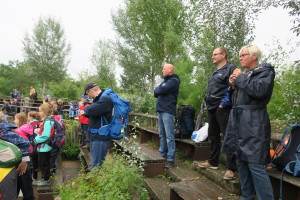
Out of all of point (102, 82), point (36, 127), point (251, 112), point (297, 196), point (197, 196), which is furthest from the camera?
point (102, 82)

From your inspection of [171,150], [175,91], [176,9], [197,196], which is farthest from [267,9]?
[176,9]

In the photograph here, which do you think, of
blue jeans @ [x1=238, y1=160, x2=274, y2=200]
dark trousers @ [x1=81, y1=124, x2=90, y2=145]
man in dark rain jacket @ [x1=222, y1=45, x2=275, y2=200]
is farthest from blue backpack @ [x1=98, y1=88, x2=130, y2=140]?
dark trousers @ [x1=81, y1=124, x2=90, y2=145]

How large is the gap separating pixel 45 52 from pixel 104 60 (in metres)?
10.8

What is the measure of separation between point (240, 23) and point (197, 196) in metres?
4.37

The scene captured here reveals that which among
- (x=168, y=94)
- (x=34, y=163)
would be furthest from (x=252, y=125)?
(x=34, y=163)

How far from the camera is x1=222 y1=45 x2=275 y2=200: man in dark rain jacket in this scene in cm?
221

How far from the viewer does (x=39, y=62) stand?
3262cm

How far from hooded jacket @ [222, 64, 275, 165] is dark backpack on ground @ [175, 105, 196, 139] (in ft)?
7.62

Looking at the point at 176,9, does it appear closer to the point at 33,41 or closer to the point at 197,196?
the point at 197,196

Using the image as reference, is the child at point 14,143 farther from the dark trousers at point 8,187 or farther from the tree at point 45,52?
the tree at point 45,52

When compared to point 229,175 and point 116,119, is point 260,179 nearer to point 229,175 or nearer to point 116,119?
point 229,175

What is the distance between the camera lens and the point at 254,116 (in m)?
2.29

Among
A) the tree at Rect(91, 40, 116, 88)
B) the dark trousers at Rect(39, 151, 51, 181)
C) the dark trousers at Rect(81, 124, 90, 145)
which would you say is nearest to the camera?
the dark trousers at Rect(39, 151, 51, 181)

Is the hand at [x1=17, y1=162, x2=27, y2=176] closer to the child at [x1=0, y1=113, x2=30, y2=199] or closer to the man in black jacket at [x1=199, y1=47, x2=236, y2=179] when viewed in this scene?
the child at [x1=0, y1=113, x2=30, y2=199]
